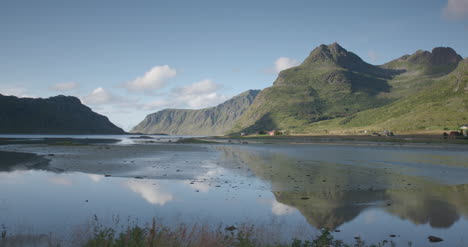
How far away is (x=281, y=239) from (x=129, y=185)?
16029 millimetres

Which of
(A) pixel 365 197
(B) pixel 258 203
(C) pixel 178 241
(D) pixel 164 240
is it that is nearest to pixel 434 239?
(A) pixel 365 197

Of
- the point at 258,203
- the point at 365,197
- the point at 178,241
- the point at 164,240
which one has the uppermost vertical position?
the point at 164,240

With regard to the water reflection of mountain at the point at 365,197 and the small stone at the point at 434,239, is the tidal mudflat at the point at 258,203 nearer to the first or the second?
the water reflection of mountain at the point at 365,197

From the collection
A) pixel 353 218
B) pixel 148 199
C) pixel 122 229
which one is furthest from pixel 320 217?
pixel 148 199

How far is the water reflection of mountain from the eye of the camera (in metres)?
15.4

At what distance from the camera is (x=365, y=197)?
66.1 ft

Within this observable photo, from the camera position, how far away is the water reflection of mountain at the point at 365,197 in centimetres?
1544

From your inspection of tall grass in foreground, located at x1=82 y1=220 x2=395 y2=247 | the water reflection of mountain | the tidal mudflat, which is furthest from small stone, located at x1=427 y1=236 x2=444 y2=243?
the water reflection of mountain

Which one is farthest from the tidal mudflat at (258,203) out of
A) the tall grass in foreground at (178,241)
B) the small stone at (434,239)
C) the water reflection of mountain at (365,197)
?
the tall grass in foreground at (178,241)

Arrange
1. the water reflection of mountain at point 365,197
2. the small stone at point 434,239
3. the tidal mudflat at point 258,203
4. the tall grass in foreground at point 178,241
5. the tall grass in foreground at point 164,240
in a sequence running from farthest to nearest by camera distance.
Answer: the water reflection of mountain at point 365,197
the tidal mudflat at point 258,203
the small stone at point 434,239
the tall grass in foreground at point 164,240
the tall grass in foreground at point 178,241

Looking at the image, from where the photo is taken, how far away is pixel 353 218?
15.1 m

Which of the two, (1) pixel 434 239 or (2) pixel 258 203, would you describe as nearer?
(1) pixel 434 239

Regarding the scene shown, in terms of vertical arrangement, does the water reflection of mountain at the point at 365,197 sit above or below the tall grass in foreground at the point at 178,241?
below

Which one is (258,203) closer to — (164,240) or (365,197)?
(365,197)
